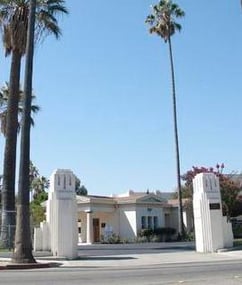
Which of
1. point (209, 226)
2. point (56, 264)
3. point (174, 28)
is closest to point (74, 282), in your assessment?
point (56, 264)

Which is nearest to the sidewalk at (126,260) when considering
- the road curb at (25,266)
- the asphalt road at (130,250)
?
the road curb at (25,266)

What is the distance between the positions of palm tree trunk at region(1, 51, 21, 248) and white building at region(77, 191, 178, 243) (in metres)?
18.8

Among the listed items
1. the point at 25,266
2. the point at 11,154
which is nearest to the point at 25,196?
the point at 25,266

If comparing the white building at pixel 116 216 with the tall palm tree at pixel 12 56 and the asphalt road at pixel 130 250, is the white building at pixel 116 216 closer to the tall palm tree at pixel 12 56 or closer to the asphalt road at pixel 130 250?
the asphalt road at pixel 130 250

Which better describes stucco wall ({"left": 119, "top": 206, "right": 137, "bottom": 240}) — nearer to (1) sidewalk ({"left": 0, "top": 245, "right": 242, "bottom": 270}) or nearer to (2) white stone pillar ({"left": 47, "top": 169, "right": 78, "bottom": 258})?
(1) sidewalk ({"left": 0, "top": 245, "right": 242, "bottom": 270})

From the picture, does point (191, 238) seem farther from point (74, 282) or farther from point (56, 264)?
point (74, 282)

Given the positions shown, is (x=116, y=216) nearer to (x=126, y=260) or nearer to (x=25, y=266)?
(x=126, y=260)

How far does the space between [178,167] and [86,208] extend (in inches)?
385

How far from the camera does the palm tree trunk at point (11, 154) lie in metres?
31.0

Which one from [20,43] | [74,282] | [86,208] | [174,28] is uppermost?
[174,28]

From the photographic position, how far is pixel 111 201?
52.4m

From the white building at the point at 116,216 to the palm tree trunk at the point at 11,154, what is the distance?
61.5ft

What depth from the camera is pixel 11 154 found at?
32031mm

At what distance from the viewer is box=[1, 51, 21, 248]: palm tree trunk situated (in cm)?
3098
